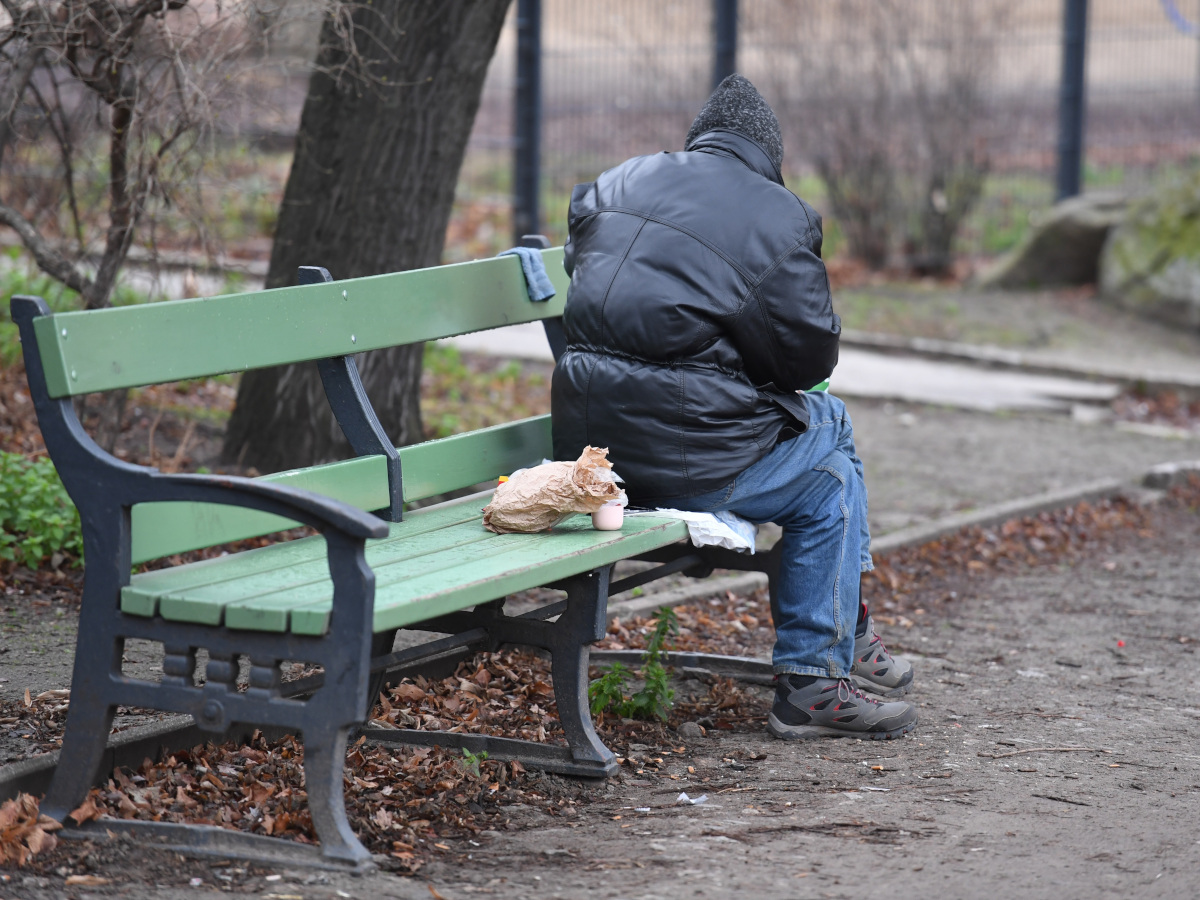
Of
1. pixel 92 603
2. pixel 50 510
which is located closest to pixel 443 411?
pixel 50 510

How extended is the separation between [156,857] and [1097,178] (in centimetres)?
1420

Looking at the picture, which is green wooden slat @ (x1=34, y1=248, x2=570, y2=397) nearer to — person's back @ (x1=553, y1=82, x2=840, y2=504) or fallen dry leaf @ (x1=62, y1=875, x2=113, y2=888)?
person's back @ (x1=553, y1=82, x2=840, y2=504)

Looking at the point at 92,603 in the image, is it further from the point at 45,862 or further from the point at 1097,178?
the point at 1097,178

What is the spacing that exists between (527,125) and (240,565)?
9.02 meters

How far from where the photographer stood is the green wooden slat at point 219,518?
3.04 m

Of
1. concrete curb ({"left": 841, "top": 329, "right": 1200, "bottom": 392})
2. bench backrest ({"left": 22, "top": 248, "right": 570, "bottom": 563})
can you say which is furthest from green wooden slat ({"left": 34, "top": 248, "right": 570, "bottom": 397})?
concrete curb ({"left": 841, "top": 329, "right": 1200, "bottom": 392})

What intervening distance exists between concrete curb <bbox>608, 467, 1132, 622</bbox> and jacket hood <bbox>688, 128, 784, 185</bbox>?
164 cm

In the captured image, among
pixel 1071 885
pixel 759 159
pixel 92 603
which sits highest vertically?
pixel 759 159

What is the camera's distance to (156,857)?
9.69ft

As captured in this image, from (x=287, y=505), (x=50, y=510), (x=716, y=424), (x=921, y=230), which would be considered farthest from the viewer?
(x=921, y=230)

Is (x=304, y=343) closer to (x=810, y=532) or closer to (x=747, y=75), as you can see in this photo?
(x=810, y=532)

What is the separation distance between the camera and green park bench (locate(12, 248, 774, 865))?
2.86 metres

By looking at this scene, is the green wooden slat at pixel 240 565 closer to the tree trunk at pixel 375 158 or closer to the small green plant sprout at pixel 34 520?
the small green plant sprout at pixel 34 520

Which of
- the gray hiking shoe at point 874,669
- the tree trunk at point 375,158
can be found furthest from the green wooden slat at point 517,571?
the tree trunk at point 375,158
